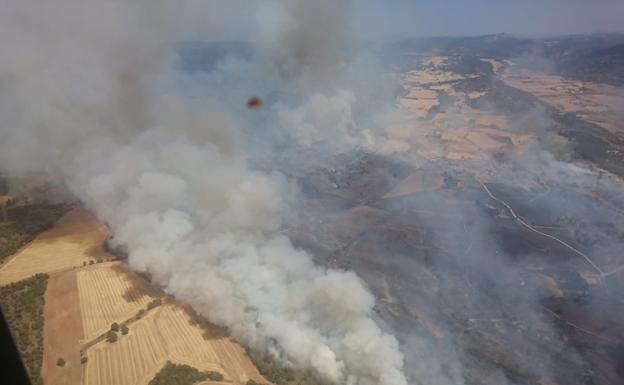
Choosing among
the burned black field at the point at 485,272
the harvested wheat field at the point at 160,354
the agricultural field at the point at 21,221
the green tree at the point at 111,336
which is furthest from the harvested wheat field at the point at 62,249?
the burned black field at the point at 485,272

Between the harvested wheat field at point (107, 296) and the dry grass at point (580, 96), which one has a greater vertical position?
the harvested wheat field at point (107, 296)

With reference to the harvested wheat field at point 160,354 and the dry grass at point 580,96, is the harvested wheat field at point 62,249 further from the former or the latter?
the dry grass at point 580,96

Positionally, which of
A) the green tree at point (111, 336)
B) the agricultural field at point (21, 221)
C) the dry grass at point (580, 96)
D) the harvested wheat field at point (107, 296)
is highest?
the agricultural field at point (21, 221)

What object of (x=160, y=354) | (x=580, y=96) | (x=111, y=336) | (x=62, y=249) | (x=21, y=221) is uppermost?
(x=21, y=221)

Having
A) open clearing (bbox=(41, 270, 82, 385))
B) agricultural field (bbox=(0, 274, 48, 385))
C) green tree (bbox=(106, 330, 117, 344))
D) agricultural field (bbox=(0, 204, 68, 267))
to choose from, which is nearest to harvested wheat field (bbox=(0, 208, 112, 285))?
agricultural field (bbox=(0, 204, 68, 267))

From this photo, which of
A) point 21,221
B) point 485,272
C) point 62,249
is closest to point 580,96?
point 485,272

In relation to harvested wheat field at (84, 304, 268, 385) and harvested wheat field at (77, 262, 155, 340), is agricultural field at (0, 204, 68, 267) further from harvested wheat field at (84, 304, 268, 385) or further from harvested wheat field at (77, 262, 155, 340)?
harvested wheat field at (84, 304, 268, 385)

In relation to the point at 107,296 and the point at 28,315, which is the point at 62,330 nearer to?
the point at 28,315
